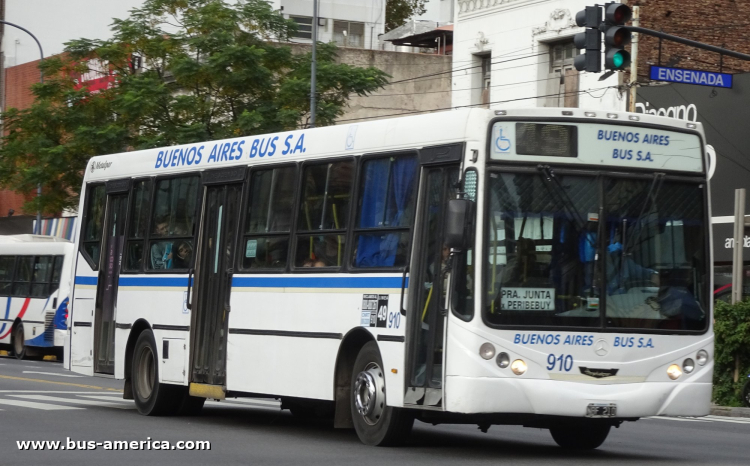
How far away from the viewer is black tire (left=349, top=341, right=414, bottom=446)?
38.4ft

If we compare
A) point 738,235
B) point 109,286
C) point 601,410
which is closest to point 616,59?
point 738,235

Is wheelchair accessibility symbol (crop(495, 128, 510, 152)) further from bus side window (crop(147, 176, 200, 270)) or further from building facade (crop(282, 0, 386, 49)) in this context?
building facade (crop(282, 0, 386, 49))

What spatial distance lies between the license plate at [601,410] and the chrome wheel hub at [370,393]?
184 centimetres

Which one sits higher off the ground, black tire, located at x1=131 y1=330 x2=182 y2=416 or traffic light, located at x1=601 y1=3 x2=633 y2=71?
traffic light, located at x1=601 y1=3 x2=633 y2=71

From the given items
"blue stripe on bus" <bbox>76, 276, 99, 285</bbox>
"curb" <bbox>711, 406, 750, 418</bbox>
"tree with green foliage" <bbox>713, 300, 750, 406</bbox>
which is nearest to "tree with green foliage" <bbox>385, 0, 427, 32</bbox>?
"tree with green foliage" <bbox>713, 300, 750, 406</bbox>

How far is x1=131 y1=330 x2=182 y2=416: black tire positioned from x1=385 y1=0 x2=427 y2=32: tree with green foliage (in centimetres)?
4849

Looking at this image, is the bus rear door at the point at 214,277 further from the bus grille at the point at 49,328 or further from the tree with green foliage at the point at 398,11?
the tree with green foliage at the point at 398,11

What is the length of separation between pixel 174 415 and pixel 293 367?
3.16m

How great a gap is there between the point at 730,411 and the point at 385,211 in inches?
394

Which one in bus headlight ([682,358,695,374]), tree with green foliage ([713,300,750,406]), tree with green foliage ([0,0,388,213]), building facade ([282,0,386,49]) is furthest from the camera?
building facade ([282,0,386,49])

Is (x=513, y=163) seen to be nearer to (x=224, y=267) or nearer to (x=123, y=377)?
(x=224, y=267)

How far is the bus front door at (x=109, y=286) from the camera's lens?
16.6 meters

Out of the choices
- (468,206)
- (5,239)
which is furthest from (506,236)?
(5,239)

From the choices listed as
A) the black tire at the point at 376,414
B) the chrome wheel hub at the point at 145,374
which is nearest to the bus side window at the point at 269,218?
the black tire at the point at 376,414
